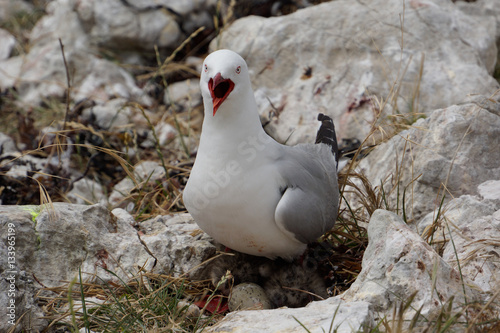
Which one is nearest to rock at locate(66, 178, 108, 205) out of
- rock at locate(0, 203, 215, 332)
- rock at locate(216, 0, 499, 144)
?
rock at locate(0, 203, 215, 332)

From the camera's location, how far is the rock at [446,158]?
3.46 metres

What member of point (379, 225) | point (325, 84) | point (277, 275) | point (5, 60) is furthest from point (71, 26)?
point (379, 225)

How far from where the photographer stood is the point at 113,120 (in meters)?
5.23

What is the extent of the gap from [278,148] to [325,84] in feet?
6.53

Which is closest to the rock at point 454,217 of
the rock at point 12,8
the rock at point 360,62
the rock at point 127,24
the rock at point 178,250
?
the rock at point 178,250

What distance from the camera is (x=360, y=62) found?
16.5 feet

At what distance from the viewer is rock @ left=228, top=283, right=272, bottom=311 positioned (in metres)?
2.99

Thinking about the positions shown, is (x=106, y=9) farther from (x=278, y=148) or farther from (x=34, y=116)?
(x=278, y=148)

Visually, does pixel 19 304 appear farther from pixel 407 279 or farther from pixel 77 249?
pixel 407 279

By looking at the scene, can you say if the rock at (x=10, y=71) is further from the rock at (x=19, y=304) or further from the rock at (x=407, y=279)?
the rock at (x=407, y=279)

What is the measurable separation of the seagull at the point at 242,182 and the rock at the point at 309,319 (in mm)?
556

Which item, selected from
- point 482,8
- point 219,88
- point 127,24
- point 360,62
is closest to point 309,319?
point 219,88

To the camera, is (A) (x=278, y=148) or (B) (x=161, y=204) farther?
(B) (x=161, y=204)

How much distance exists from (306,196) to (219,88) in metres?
0.73
